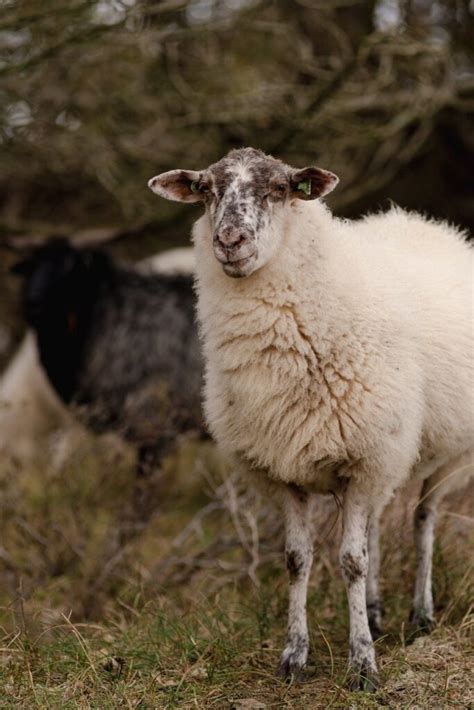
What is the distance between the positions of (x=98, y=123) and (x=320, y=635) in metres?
5.70

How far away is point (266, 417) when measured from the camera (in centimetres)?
353

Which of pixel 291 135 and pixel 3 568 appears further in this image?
pixel 291 135

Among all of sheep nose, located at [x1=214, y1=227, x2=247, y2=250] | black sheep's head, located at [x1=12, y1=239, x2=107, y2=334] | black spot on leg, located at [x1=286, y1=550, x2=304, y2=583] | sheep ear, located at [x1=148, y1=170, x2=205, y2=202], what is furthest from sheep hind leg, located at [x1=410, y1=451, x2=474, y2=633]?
black sheep's head, located at [x1=12, y1=239, x2=107, y2=334]

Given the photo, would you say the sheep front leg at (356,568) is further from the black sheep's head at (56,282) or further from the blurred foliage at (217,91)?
the black sheep's head at (56,282)

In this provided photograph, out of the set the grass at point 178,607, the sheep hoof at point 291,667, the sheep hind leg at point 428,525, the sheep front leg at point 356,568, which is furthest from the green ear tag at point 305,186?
the sheep hoof at point 291,667

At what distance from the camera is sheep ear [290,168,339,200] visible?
3586 mm

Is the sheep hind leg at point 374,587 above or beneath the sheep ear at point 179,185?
beneath

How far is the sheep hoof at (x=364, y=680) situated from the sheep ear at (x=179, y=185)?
1.90 meters

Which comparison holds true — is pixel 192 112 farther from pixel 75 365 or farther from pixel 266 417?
pixel 266 417

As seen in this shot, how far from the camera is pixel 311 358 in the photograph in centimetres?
350

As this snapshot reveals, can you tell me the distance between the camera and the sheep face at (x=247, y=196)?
335cm

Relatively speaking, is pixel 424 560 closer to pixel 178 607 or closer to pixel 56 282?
pixel 178 607

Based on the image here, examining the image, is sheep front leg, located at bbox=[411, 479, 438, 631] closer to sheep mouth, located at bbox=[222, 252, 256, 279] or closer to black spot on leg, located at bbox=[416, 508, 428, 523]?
black spot on leg, located at bbox=[416, 508, 428, 523]

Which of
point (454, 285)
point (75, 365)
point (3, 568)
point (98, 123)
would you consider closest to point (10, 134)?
point (98, 123)
